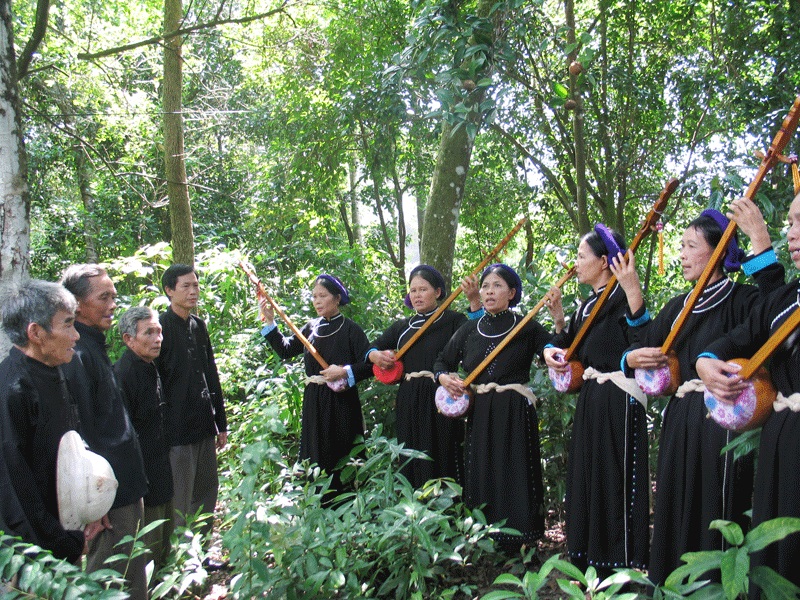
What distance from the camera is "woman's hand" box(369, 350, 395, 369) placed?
445cm

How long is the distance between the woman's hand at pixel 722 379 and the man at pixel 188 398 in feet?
9.01

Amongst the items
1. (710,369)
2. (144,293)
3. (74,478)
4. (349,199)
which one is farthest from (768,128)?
(349,199)

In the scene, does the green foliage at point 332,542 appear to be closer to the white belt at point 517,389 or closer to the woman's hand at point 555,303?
the white belt at point 517,389

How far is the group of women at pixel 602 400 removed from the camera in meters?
2.50

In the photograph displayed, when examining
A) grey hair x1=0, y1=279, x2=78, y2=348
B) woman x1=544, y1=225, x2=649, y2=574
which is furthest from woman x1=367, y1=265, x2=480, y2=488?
grey hair x1=0, y1=279, x2=78, y2=348

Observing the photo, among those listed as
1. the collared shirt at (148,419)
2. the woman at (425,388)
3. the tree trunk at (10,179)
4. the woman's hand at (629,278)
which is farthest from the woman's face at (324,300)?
the woman's hand at (629,278)

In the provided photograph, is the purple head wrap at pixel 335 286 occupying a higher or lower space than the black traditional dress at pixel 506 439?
higher

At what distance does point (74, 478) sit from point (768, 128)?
600 cm

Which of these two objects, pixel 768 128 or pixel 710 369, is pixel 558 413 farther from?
pixel 768 128

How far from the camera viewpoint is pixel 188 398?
158 inches

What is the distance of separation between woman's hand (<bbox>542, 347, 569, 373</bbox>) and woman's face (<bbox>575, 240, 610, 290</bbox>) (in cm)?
38

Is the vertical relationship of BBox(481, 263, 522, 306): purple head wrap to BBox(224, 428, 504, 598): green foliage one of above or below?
above

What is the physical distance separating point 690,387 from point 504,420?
122 cm

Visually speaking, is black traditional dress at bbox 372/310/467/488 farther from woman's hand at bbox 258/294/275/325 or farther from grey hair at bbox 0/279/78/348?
grey hair at bbox 0/279/78/348
